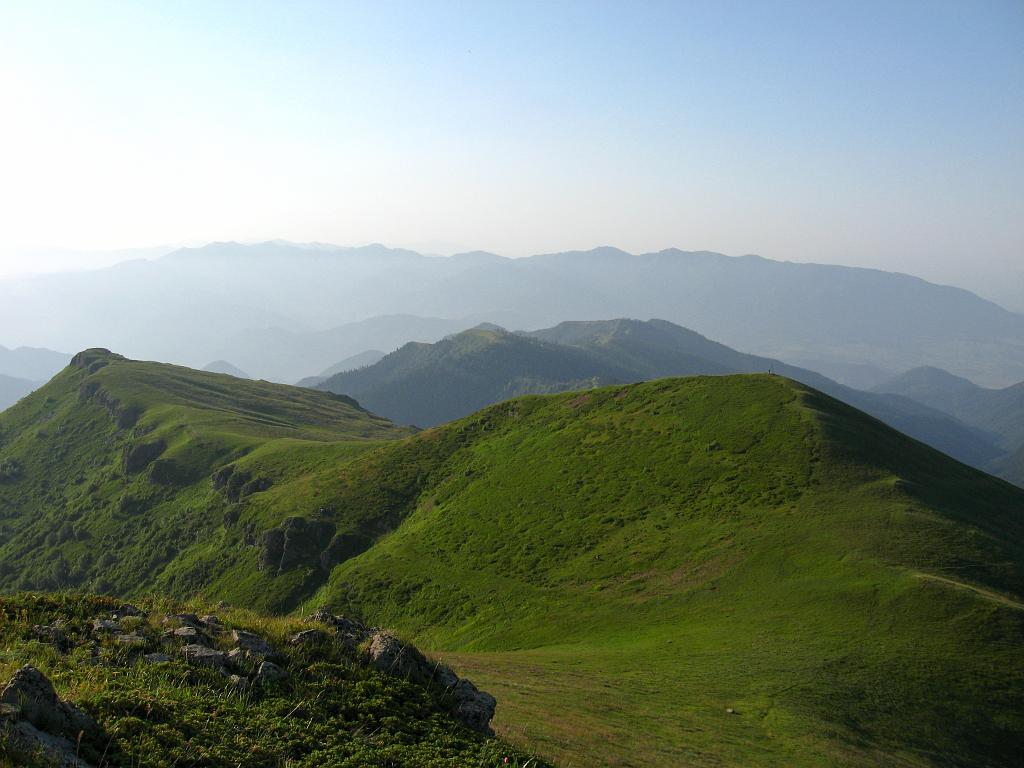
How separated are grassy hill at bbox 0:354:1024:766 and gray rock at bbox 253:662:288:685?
24.0 feet

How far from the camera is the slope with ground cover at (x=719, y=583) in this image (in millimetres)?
24828

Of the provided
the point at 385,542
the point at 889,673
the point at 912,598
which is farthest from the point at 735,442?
the point at 385,542

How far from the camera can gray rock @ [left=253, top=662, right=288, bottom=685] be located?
13930 mm

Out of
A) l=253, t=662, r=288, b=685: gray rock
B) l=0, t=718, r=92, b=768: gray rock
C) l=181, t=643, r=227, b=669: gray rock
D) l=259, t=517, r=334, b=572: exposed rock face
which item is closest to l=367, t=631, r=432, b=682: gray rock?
l=253, t=662, r=288, b=685: gray rock

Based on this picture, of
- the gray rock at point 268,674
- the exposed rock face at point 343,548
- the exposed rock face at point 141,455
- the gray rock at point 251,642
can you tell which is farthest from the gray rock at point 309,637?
the exposed rock face at point 141,455

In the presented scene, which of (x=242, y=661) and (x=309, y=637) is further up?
(x=242, y=661)

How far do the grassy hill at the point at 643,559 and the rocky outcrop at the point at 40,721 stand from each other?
453 inches

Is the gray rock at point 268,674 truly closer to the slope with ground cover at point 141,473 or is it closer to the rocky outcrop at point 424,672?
the rocky outcrop at point 424,672

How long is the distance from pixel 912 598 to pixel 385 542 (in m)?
47.5

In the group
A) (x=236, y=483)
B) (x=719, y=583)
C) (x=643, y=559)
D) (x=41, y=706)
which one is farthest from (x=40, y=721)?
(x=236, y=483)

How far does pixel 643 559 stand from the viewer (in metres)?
46.0

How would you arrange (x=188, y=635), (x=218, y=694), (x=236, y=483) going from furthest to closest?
(x=236, y=483), (x=188, y=635), (x=218, y=694)

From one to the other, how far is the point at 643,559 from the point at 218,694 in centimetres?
3736

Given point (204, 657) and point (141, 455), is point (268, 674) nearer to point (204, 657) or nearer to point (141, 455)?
point (204, 657)
